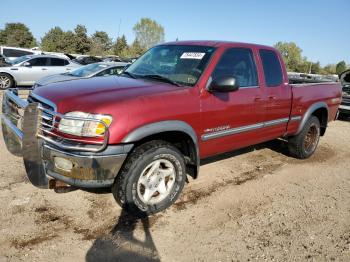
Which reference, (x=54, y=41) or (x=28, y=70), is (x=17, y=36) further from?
(x=28, y=70)

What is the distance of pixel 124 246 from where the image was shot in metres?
3.13

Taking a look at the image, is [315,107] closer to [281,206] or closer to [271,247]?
[281,206]

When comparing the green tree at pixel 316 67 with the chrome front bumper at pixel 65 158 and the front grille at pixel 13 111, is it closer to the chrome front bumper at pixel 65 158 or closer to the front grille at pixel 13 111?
the front grille at pixel 13 111

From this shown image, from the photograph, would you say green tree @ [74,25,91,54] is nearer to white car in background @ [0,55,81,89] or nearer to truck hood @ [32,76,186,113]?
white car in background @ [0,55,81,89]

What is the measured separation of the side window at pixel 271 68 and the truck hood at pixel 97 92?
1.72 metres

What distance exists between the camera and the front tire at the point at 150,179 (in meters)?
3.40

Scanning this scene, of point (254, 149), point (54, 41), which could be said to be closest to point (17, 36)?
point (54, 41)

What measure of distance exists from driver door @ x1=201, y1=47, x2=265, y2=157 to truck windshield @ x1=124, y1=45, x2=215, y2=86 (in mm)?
201

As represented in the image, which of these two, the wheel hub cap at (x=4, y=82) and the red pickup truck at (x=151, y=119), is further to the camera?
the wheel hub cap at (x=4, y=82)


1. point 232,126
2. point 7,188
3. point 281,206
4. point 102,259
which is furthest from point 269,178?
point 7,188

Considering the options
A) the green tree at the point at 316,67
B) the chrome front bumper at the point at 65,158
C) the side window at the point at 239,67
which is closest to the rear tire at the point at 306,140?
the side window at the point at 239,67

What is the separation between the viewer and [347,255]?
→ 322 cm

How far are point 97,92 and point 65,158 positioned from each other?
76cm

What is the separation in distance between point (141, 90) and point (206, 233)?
161 cm
